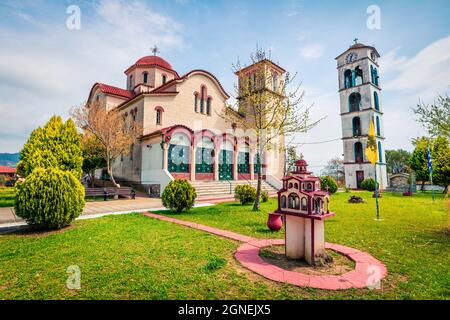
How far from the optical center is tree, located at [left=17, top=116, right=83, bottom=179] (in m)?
12.6

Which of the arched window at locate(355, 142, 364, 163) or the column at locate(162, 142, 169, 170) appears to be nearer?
the column at locate(162, 142, 169, 170)

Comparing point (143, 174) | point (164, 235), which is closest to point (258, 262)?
point (164, 235)

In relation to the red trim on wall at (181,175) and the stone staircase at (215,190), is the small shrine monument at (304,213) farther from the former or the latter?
the red trim on wall at (181,175)

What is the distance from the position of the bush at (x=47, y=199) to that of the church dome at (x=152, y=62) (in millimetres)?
24450

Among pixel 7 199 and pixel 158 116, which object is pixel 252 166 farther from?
pixel 7 199

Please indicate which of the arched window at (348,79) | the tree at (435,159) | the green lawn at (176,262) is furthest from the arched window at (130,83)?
the arched window at (348,79)

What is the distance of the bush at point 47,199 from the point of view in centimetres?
737

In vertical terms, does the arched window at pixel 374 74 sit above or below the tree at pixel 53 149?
above

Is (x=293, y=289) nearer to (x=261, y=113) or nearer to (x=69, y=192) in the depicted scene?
(x=69, y=192)

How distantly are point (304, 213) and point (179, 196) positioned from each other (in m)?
7.72

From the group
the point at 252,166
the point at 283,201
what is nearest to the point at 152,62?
the point at 252,166

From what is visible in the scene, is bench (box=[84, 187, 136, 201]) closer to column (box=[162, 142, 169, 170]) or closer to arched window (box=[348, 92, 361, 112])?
column (box=[162, 142, 169, 170])

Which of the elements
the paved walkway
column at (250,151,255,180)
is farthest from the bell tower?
the paved walkway

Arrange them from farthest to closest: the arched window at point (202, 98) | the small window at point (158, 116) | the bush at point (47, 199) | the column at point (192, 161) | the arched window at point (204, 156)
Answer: the arched window at point (202, 98)
the small window at point (158, 116)
the arched window at point (204, 156)
the column at point (192, 161)
the bush at point (47, 199)
